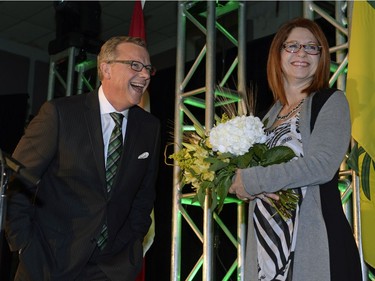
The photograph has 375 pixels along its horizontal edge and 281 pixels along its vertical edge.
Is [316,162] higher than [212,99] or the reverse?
the reverse

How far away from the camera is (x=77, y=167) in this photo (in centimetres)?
280

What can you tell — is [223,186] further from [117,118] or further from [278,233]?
[117,118]

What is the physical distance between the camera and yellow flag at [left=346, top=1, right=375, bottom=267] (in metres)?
3.49

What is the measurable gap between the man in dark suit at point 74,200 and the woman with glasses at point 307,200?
0.67 meters

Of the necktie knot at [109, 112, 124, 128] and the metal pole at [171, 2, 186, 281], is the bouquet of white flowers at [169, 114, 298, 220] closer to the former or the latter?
the necktie knot at [109, 112, 124, 128]

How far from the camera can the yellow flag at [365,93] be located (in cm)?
349

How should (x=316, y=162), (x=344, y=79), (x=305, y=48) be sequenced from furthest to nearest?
(x=344, y=79) < (x=305, y=48) < (x=316, y=162)

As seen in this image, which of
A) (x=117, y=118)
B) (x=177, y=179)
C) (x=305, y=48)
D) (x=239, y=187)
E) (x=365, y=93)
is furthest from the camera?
(x=177, y=179)

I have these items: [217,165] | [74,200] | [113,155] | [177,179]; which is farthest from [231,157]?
[177,179]

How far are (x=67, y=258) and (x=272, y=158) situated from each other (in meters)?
1.05

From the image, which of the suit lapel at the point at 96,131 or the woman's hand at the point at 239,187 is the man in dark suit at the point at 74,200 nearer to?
the suit lapel at the point at 96,131

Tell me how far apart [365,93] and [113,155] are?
1.59 m

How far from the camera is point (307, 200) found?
7.68 ft

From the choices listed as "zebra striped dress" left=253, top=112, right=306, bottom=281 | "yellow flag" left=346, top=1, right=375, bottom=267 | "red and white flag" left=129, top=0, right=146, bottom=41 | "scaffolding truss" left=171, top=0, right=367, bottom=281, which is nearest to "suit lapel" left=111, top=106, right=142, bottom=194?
"zebra striped dress" left=253, top=112, right=306, bottom=281
